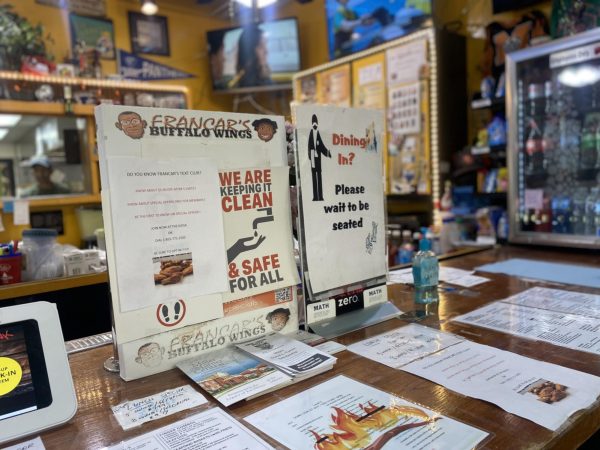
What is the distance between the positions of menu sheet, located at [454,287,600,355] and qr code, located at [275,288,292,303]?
45 cm

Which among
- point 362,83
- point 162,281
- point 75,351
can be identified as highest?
point 362,83

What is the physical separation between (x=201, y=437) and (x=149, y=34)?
4.89m

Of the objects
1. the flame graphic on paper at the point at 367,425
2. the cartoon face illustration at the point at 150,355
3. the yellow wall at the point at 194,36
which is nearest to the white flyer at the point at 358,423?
the flame graphic on paper at the point at 367,425

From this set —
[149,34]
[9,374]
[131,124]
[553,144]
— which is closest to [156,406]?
[9,374]

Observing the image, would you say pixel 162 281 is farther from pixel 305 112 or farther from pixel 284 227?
pixel 305 112

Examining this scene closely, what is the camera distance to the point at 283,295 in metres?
1.10

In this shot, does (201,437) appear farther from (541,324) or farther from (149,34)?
(149,34)

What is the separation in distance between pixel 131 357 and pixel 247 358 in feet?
0.75

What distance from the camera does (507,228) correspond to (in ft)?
8.10

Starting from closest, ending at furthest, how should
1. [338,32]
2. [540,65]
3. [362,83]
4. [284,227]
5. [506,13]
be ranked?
[284,227] < [540,65] < [506,13] < [362,83] < [338,32]

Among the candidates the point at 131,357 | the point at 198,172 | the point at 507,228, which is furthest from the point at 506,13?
the point at 131,357

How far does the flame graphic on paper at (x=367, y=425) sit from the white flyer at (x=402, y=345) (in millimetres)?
177

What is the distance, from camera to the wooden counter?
27.0 inches

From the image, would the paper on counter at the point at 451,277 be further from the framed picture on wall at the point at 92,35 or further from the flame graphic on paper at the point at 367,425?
the framed picture on wall at the point at 92,35
